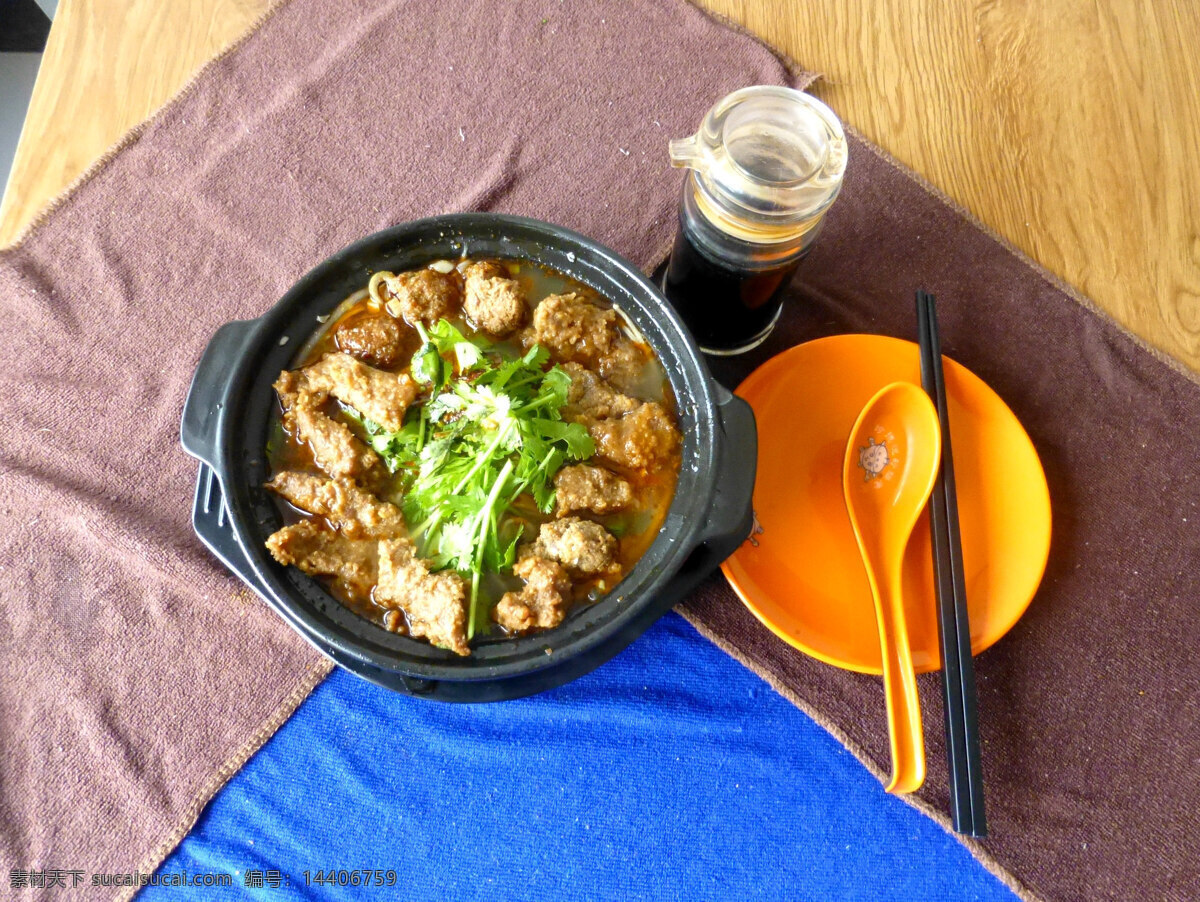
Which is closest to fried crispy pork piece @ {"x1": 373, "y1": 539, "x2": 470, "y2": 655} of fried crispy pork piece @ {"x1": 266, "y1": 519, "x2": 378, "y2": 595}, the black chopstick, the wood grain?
fried crispy pork piece @ {"x1": 266, "y1": 519, "x2": 378, "y2": 595}

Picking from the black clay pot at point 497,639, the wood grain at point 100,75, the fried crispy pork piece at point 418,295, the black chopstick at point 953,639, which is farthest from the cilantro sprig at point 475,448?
the wood grain at point 100,75

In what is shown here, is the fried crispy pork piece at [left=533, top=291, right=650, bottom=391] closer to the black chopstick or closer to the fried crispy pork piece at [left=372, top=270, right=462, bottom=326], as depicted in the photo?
the fried crispy pork piece at [left=372, top=270, right=462, bottom=326]

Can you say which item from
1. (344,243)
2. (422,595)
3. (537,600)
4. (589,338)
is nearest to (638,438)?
(589,338)

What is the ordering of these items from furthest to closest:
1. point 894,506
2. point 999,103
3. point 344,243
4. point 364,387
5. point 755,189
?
point 999,103, point 344,243, point 894,506, point 364,387, point 755,189

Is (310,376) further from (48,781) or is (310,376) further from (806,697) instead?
(806,697)

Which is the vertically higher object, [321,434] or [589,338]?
[589,338]

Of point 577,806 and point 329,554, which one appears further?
point 577,806

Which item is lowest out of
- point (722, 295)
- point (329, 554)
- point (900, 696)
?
point (329, 554)

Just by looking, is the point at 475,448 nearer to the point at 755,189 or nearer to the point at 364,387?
the point at 364,387
